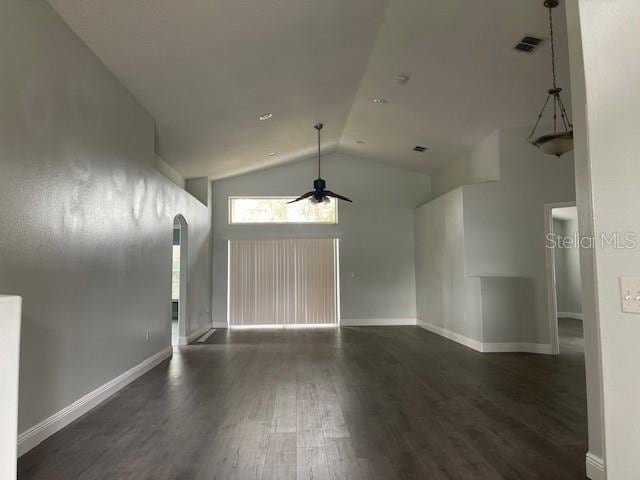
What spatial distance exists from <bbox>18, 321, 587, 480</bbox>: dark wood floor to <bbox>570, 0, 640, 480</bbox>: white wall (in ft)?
3.30

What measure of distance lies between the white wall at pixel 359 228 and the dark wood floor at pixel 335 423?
363 centimetres

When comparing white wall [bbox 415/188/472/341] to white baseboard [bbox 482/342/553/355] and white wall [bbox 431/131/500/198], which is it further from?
white wall [bbox 431/131/500/198]

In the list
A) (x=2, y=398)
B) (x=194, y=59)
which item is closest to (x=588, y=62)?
(x=2, y=398)

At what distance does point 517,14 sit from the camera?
3955 mm

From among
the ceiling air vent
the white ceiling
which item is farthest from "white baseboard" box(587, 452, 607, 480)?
the ceiling air vent

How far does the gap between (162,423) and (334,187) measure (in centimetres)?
692

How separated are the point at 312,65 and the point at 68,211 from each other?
305 cm

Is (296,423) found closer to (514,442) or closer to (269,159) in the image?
(514,442)

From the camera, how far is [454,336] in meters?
7.12

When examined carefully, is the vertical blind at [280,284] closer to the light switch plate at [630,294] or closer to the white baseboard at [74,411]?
the white baseboard at [74,411]

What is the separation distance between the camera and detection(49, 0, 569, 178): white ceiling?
3574 mm

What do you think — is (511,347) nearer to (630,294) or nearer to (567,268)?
(630,294)

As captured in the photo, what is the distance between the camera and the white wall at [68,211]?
270cm

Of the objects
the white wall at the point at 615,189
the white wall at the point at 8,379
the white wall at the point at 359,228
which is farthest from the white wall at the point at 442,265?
the white wall at the point at 8,379
